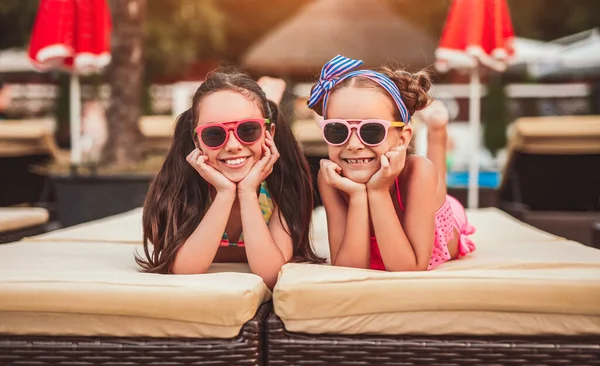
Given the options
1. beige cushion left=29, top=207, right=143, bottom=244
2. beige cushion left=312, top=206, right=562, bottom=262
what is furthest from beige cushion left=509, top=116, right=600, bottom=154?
beige cushion left=29, top=207, right=143, bottom=244

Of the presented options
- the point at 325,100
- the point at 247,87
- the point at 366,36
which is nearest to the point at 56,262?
the point at 247,87

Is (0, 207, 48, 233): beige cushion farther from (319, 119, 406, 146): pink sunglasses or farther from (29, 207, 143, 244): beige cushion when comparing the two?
(319, 119, 406, 146): pink sunglasses

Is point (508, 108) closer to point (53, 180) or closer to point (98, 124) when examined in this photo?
point (98, 124)

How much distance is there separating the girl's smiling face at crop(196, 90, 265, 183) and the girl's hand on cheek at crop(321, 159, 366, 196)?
291mm

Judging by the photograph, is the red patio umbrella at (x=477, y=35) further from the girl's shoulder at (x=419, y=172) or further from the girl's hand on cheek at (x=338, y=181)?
the girl's hand on cheek at (x=338, y=181)

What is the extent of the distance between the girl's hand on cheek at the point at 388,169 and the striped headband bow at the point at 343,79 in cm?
22

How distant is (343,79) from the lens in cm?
258

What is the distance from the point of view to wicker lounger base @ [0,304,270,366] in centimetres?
213

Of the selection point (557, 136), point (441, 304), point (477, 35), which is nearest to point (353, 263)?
point (441, 304)

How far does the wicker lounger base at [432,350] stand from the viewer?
6.94 feet

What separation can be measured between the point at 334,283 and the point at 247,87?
3.10 ft

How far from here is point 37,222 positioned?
4145mm

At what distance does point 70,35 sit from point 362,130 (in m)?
4.74

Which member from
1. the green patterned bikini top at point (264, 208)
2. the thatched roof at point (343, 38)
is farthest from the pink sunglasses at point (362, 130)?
the thatched roof at point (343, 38)
